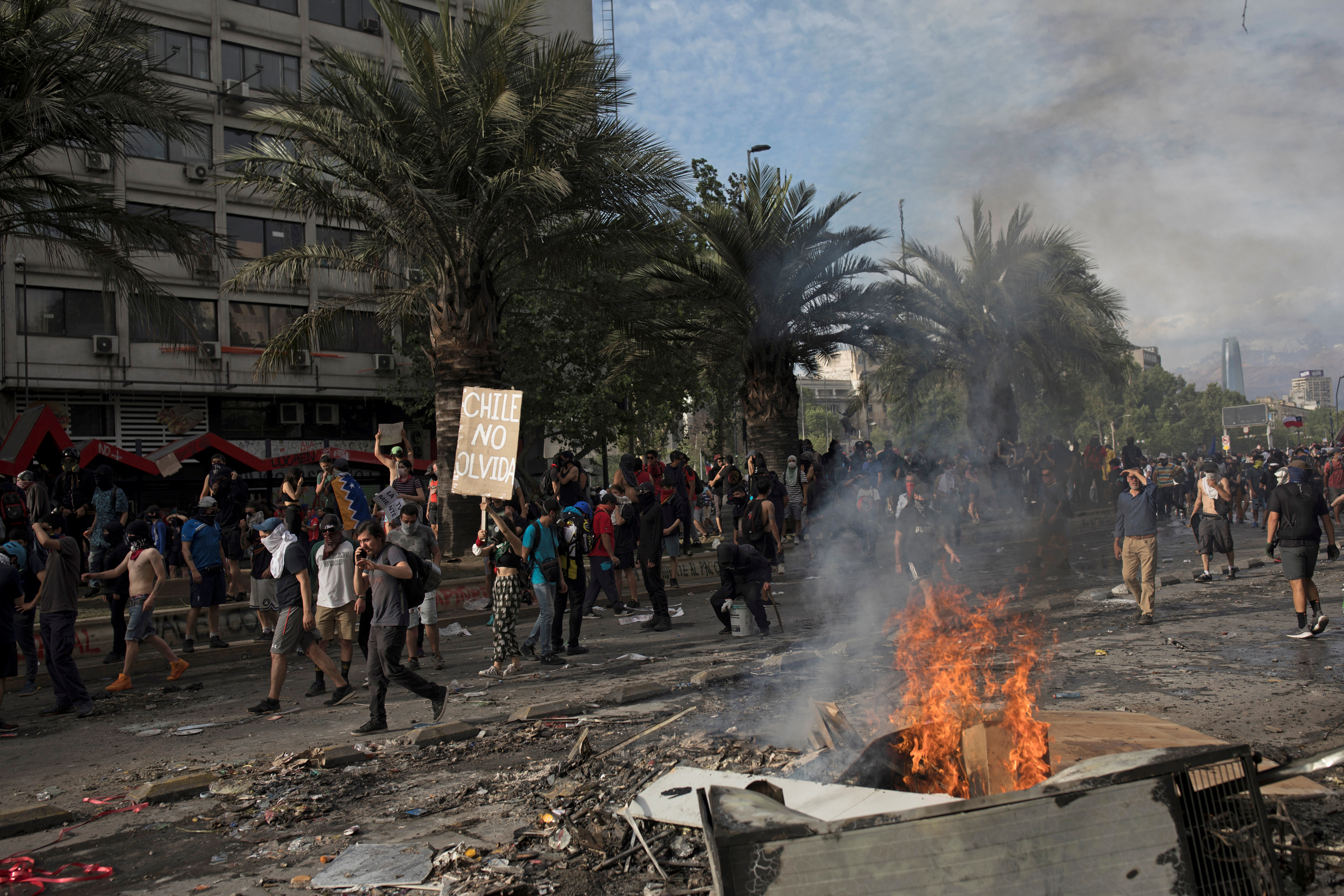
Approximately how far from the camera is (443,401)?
42.8 feet

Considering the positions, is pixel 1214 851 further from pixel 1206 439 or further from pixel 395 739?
pixel 1206 439

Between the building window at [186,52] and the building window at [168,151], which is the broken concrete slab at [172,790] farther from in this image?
the building window at [186,52]

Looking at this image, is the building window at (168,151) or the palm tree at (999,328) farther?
the building window at (168,151)

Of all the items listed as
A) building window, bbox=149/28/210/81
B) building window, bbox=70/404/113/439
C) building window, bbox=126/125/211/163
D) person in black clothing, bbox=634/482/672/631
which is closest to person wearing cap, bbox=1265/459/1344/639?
person in black clothing, bbox=634/482/672/631

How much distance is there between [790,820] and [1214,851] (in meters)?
1.29

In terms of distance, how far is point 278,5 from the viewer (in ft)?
88.7

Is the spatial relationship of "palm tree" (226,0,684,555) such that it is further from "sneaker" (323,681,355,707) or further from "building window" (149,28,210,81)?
"building window" (149,28,210,81)

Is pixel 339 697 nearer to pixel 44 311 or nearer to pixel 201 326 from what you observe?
pixel 44 311

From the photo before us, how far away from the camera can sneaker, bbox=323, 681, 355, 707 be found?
24.4 ft

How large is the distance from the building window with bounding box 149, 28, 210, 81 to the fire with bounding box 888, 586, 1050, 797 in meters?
26.0

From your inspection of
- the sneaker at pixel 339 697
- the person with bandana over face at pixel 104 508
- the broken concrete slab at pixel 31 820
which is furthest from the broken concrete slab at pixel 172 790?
the person with bandana over face at pixel 104 508

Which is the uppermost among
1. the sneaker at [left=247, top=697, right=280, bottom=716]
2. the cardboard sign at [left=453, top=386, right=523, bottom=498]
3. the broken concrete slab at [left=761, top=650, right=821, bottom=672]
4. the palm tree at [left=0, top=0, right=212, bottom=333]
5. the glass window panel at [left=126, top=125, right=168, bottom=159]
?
the glass window panel at [left=126, top=125, right=168, bottom=159]

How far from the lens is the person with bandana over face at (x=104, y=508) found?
32.0ft

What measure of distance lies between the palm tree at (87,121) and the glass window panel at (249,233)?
15149mm
